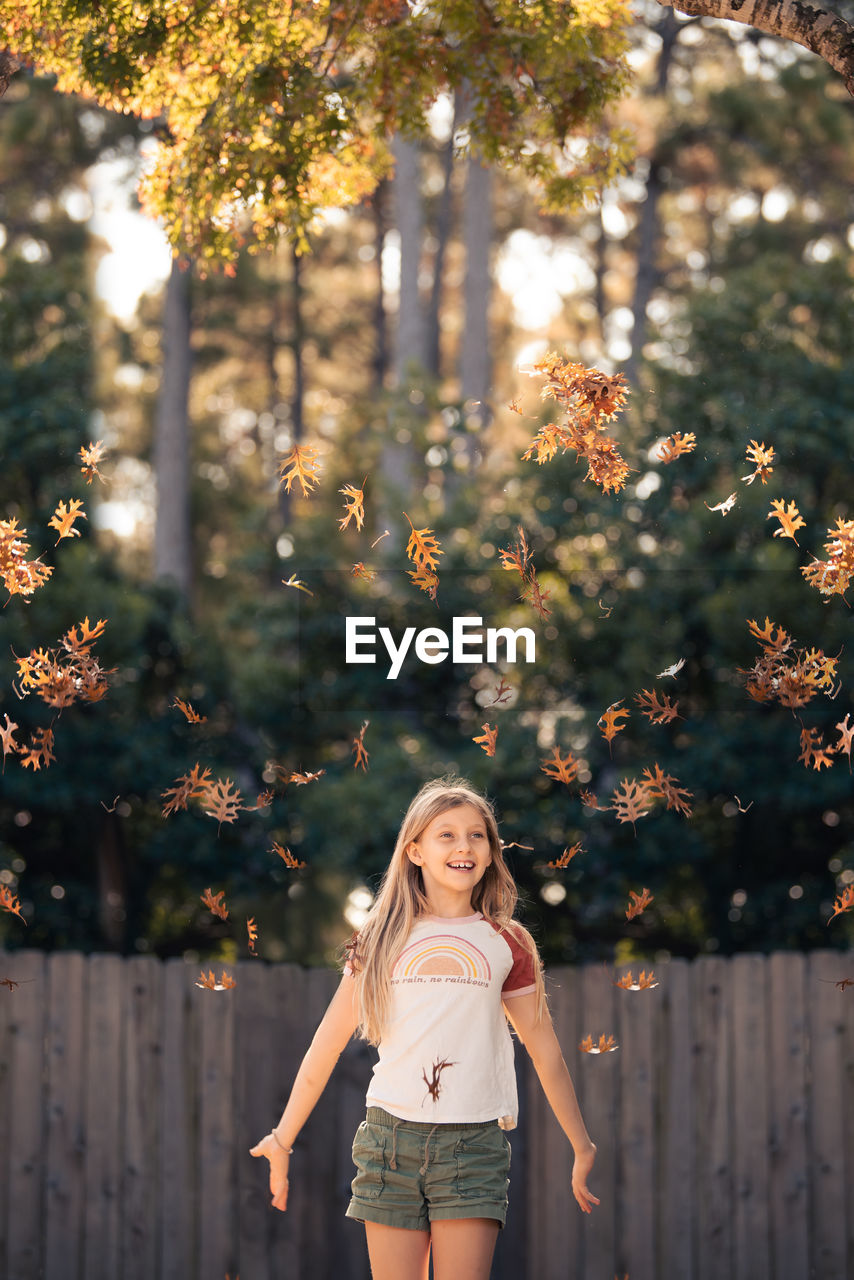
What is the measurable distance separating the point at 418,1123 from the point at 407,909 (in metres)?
0.44

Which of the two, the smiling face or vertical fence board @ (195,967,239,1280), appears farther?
vertical fence board @ (195,967,239,1280)

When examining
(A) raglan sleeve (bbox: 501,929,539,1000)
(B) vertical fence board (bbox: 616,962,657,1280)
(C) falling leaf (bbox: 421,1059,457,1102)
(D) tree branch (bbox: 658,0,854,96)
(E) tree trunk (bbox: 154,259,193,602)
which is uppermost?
(E) tree trunk (bbox: 154,259,193,602)

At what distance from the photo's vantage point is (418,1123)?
9.23 feet

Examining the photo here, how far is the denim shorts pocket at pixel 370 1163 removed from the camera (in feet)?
9.18

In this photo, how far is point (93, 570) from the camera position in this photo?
8.89 meters

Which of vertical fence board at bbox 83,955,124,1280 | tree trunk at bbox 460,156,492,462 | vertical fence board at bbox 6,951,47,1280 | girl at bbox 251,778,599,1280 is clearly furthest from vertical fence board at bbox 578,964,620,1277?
tree trunk at bbox 460,156,492,462

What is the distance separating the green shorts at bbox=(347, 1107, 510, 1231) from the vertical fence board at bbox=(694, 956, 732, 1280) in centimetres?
241

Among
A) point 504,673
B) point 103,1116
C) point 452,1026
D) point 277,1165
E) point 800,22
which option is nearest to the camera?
point 452,1026

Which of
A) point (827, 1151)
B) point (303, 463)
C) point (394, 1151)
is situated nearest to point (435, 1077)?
point (394, 1151)

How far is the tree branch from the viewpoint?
3.29 metres

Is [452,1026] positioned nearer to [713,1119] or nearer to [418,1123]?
[418,1123]

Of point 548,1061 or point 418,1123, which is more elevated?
point 548,1061

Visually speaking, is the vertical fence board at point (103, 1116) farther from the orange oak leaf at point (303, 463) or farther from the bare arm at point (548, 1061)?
the orange oak leaf at point (303, 463)

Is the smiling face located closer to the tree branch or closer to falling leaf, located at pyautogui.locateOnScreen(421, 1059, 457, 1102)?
falling leaf, located at pyautogui.locateOnScreen(421, 1059, 457, 1102)
